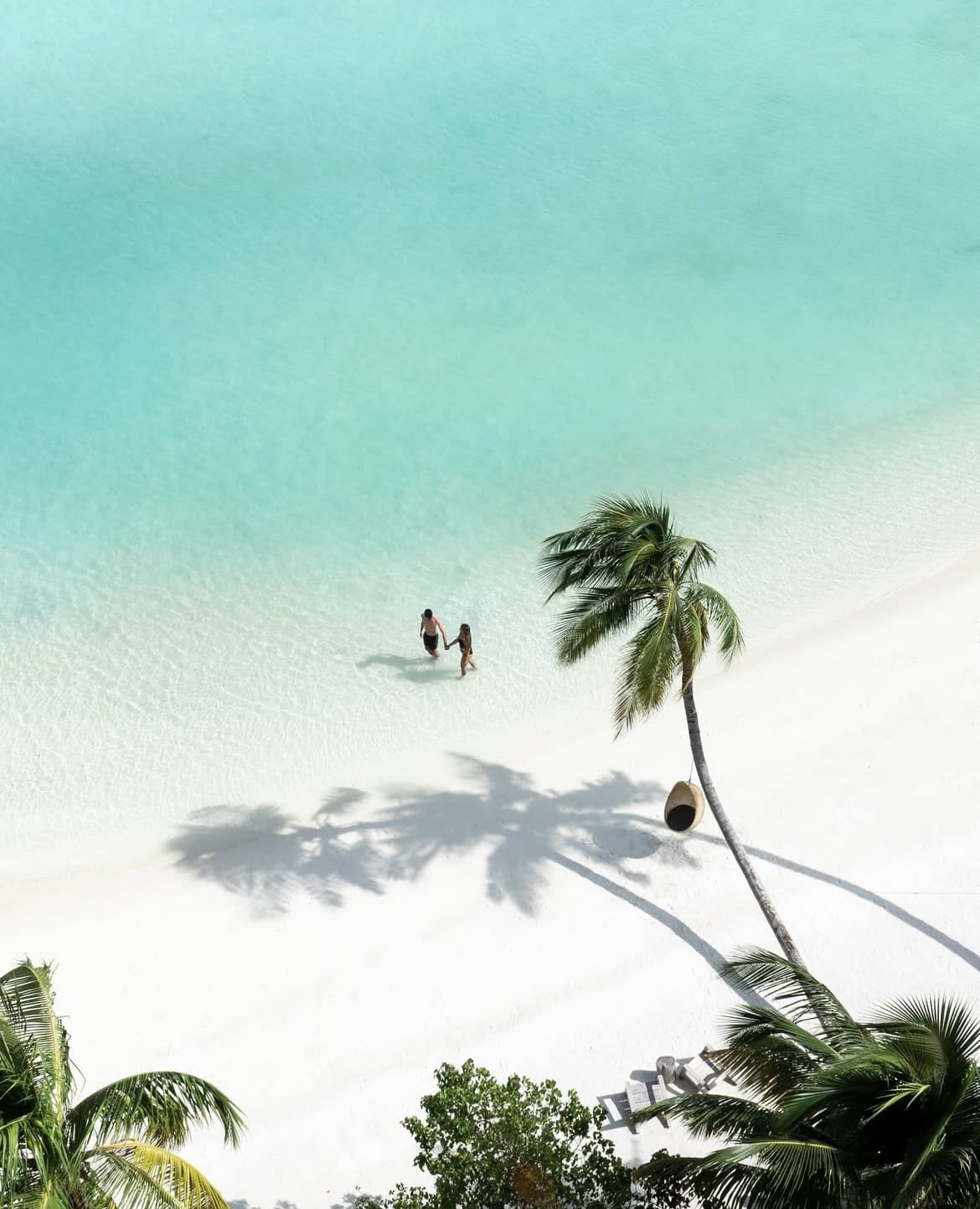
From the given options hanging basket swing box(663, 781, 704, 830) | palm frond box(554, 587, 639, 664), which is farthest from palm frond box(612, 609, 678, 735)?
hanging basket swing box(663, 781, 704, 830)

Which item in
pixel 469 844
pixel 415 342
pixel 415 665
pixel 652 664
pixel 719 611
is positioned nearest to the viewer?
pixel 652 664

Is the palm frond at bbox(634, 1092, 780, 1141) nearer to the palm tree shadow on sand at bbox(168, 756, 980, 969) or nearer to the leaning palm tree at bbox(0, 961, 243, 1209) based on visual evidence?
the leaning palm tree at bbox(0, 961, 243, 1209)

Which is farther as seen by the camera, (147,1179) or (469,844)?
(469,844)

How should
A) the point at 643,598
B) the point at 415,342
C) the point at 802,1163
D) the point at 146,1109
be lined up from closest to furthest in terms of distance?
the point at 802,1163 → the point at 146,1109 → the point at 643,598 → the point at 415,342

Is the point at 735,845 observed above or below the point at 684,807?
below

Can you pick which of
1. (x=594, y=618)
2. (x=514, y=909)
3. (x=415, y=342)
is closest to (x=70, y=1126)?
(x=594, y=618)

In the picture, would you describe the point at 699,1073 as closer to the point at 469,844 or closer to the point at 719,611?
the point at 469,844

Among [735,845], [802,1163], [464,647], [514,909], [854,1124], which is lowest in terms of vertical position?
[802,1163]
